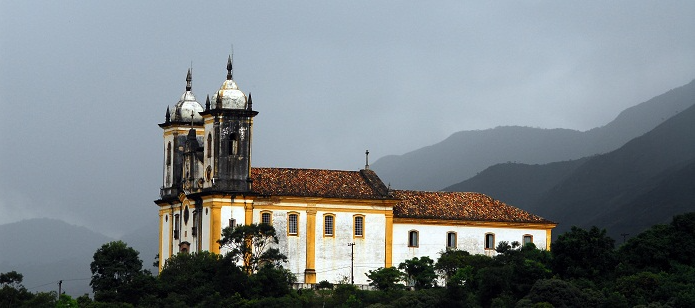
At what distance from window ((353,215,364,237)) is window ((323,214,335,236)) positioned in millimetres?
1249

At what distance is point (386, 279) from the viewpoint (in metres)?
73.6

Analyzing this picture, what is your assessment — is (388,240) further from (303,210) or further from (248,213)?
(248,213)

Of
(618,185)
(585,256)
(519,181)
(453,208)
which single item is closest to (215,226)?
(453,208)

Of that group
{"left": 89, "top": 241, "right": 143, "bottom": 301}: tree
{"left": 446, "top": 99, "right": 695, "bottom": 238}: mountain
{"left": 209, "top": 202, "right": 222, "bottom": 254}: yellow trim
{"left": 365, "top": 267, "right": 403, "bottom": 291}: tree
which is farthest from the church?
{"left": 446, "top": 99, "right": 695, "bottom": 238}: mountain

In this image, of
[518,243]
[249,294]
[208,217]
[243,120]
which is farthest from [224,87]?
[518,243]

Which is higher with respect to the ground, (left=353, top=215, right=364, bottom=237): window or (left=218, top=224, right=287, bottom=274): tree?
(left=353, top=215, right=364, bottom=237): window

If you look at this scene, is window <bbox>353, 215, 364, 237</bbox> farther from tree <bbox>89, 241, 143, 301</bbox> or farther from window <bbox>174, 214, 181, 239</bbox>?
tree <bbox>89, 241, 143, 301</bbox>

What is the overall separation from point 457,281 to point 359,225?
8.79m

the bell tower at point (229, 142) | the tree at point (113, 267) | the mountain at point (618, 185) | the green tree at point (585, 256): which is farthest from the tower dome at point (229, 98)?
the mountain at point (618, 185)

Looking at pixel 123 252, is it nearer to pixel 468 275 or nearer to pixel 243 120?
pixel 243 120

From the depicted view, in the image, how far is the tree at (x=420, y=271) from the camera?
244 ft

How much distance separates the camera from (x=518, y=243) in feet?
261

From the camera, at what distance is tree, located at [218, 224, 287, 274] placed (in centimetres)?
7144

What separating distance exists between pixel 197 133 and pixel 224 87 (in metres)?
4.97
